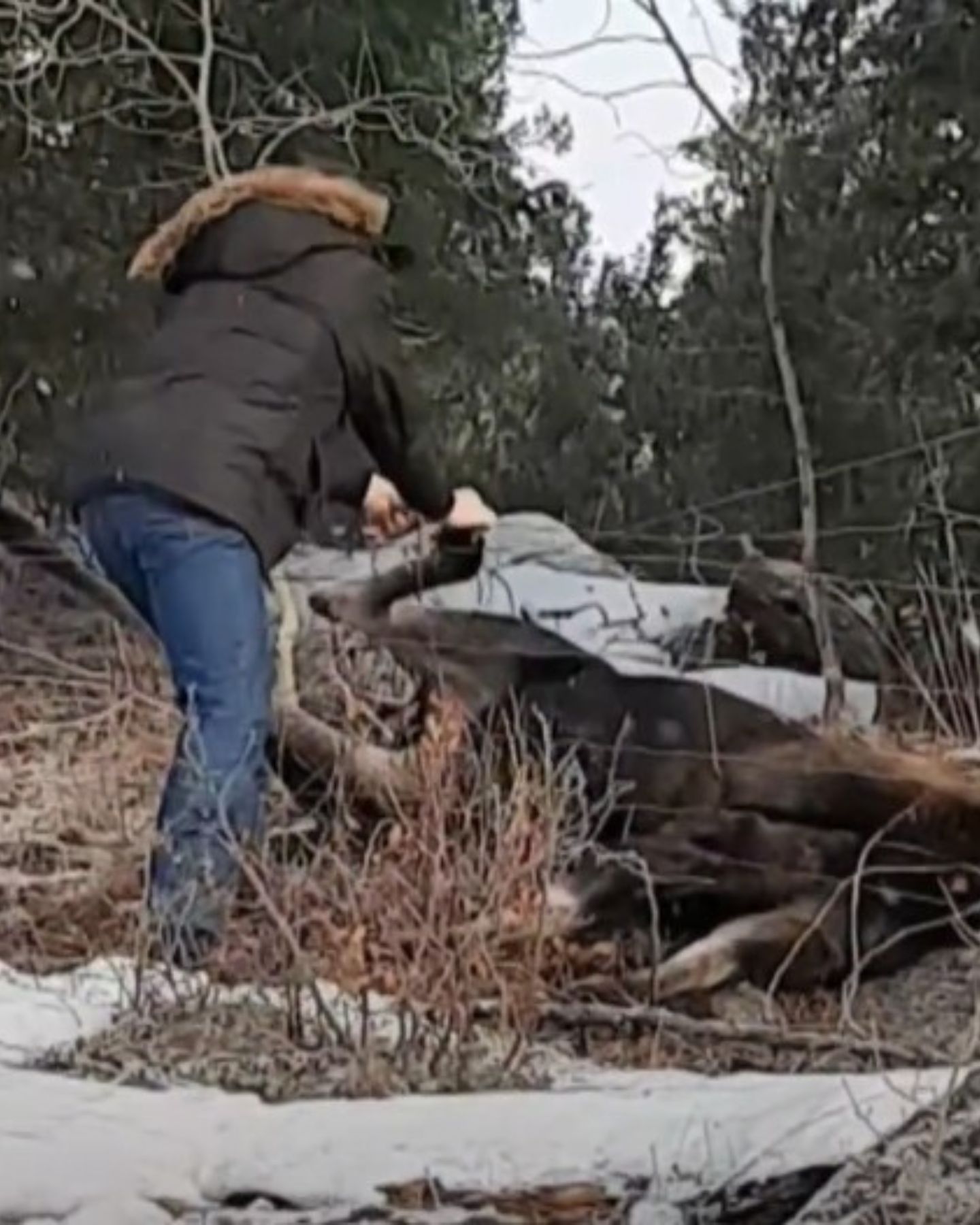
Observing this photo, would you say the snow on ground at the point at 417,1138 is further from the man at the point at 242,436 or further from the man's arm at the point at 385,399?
the man's arm at the point at 385,399

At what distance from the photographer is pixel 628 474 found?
10.0 metres

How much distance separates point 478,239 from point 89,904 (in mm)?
4822

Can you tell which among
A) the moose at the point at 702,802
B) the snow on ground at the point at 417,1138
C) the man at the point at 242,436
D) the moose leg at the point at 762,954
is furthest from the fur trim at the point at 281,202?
the snow on ground at the point at 417,1138

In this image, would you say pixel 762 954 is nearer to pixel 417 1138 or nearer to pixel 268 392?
pixel 268 392

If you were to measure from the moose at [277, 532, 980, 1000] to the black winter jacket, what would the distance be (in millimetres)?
Result: 392

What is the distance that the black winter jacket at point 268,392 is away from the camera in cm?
383

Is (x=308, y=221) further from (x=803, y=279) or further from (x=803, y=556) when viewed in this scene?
(x=803, y=279)

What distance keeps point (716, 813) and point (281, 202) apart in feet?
3.93

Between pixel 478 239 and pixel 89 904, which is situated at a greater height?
pixel 478 239

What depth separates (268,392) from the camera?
152 inches

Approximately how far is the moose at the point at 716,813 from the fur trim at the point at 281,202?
0.64 metres

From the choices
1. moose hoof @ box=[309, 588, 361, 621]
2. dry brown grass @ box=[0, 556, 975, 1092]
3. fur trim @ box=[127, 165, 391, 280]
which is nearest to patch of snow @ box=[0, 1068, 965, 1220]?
dry brown grass @ box=[0, 556, 975, 1092]

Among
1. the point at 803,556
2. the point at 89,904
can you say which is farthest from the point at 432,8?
the point at 89,904

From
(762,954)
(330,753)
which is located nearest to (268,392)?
(330,753)
